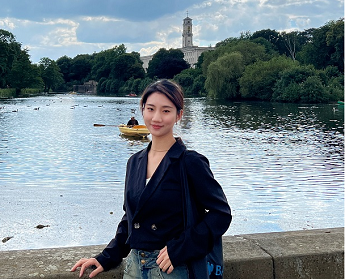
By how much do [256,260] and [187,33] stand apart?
197153 millimetres

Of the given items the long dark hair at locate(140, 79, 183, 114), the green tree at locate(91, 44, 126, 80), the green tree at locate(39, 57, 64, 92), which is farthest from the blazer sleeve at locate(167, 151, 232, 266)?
the green tree at locate(91, 44, 126, 80)

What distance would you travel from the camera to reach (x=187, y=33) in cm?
19525

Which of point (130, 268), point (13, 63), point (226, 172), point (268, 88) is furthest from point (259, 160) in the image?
point (13, 63)

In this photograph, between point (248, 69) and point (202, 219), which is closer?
point (202, 219)

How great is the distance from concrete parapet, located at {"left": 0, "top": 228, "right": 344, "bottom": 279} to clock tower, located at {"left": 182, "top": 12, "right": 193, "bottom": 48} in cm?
19584

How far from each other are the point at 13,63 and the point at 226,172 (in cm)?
8687

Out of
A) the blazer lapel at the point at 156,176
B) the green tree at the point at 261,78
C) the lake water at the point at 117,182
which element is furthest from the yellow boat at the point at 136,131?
the green tree at the point at 261,78

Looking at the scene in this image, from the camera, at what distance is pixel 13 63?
94562 millimetres

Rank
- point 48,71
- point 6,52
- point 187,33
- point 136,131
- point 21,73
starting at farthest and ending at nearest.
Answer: point 187,33
point 48,71
point 21,73
point 6,52
point 136,131

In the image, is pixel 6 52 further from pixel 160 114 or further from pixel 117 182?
pixel 160 114

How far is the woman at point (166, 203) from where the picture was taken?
2.07 metres

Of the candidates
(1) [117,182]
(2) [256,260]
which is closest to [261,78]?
(1) [117,182]

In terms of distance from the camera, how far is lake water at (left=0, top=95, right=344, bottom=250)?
9.37 meters

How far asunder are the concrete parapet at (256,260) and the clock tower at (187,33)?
7710 inches
